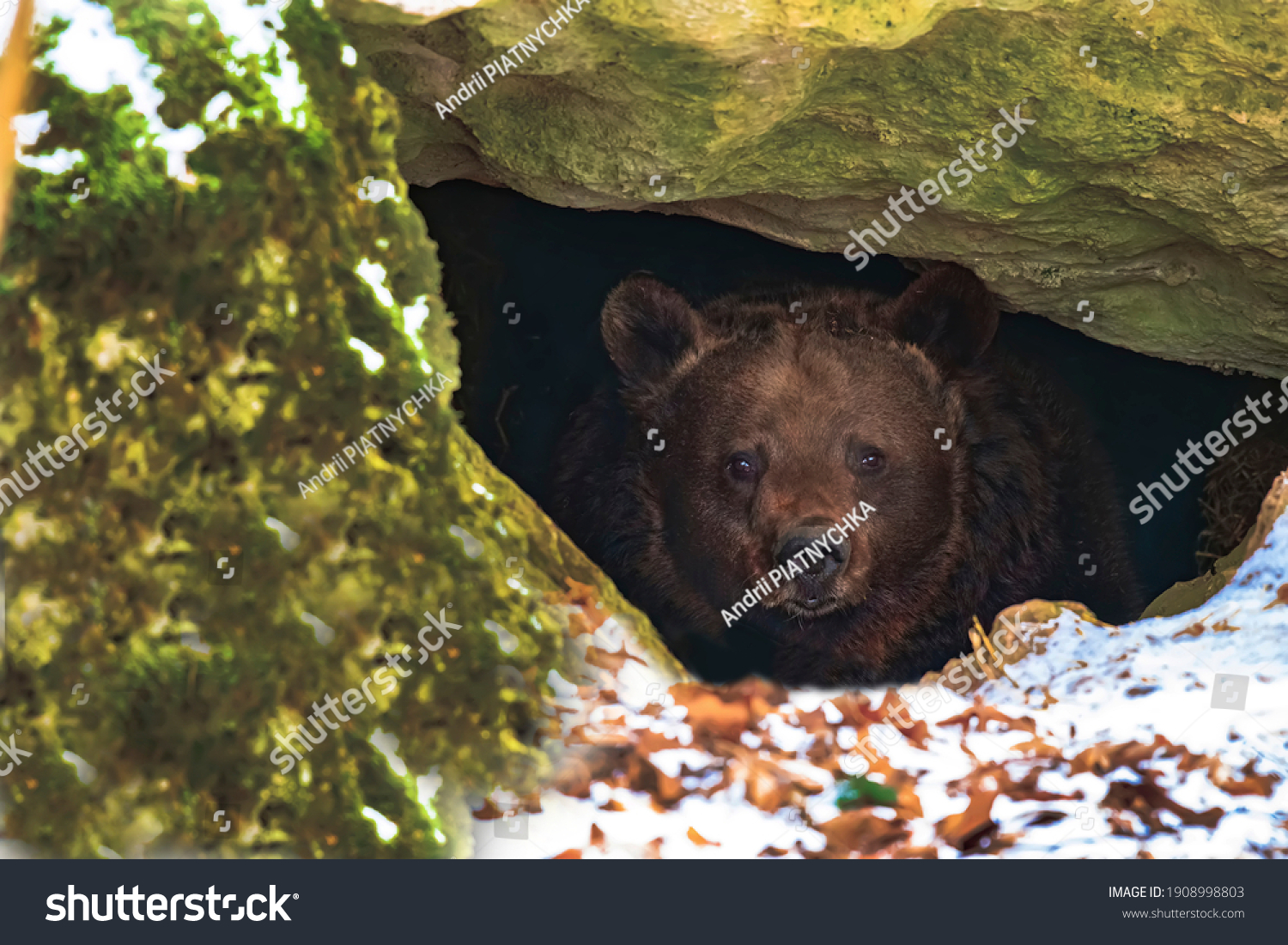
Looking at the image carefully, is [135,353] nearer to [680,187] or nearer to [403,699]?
[403,699]

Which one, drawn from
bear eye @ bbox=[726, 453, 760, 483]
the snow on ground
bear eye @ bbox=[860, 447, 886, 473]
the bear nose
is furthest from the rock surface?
the snow on ground

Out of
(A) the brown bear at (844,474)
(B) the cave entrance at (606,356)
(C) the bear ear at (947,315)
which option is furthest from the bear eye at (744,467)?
(B) the cave entrance at (606,356)

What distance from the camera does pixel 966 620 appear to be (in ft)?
18.0

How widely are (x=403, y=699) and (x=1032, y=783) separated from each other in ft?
5.58

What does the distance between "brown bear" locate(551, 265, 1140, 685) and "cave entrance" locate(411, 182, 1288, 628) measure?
261mm

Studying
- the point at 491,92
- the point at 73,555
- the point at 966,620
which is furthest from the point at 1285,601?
the point at 73,555

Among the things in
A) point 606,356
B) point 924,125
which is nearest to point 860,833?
point 924,125

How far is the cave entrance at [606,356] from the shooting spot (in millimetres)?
5863

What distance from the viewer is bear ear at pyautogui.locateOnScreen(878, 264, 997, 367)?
5359 mm

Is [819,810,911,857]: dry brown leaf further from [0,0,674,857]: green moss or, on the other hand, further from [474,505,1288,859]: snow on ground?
[0,0,674,857]: green moss

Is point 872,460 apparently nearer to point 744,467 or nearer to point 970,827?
point 744,467

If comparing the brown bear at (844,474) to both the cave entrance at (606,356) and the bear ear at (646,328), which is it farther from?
the cave entrance at (606,356)

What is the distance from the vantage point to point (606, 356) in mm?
6254

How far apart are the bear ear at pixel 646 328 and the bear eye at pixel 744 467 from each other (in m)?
0.79
